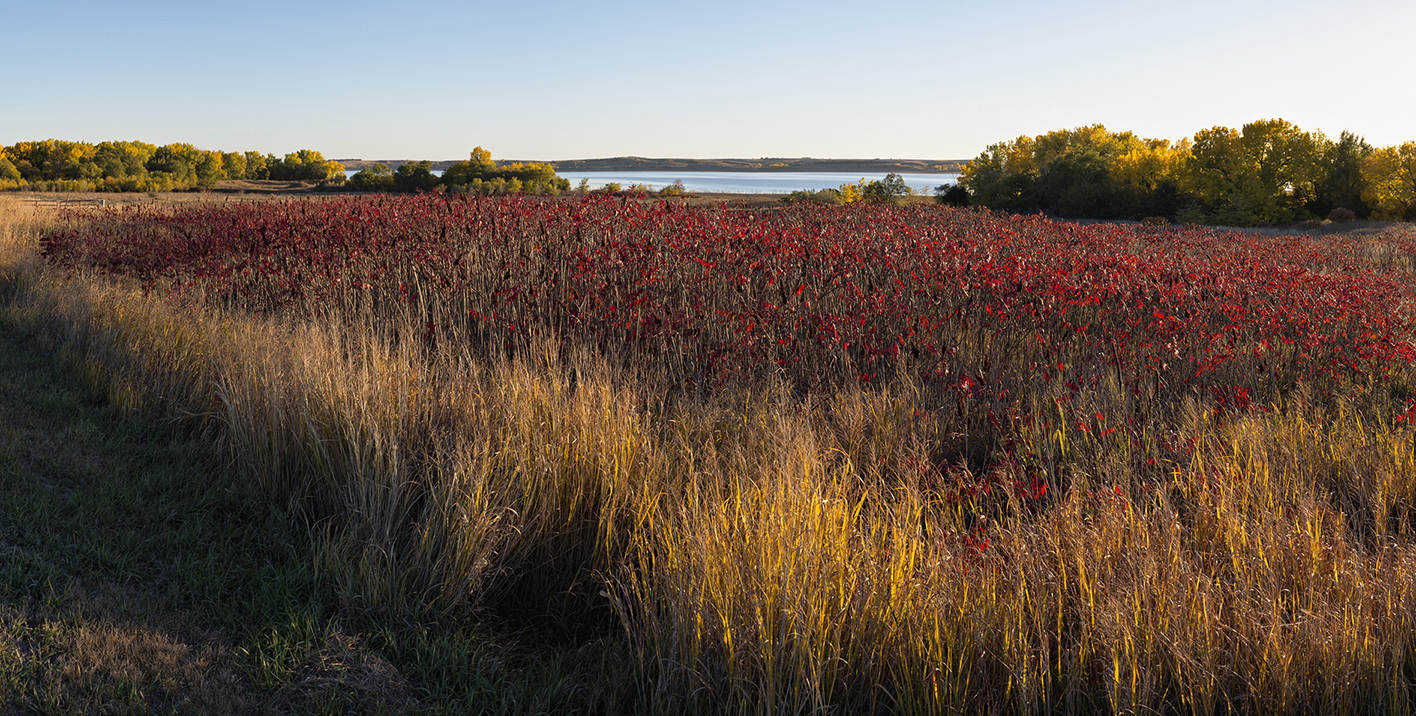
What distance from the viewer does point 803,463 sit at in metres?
3.09

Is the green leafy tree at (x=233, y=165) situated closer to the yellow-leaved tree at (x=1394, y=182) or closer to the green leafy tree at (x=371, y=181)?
the green leafy tree at (x=371, y=181)

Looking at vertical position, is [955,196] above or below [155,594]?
above

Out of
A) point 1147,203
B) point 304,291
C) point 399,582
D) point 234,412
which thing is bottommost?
point 399,582

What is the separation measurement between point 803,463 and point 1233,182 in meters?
33.5

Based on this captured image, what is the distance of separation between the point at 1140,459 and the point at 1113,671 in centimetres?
209

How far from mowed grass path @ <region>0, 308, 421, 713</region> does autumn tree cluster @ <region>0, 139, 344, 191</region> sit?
44412 millimetres

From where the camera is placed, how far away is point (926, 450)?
419 cm

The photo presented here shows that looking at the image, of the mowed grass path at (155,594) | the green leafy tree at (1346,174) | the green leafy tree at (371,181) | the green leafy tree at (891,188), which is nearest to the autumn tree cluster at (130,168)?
the green leafy tree at (371,181)

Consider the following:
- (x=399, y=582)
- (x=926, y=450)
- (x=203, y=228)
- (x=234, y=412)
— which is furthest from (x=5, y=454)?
(x=203, y=228)

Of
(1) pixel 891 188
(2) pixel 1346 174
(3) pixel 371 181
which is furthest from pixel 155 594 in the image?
(3) pixel 371 181

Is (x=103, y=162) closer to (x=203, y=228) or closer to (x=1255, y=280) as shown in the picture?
(x=203, y=228)

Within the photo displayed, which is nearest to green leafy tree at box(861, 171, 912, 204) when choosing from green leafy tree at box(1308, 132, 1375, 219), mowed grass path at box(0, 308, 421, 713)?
green leafy tree at box(1308, 132, 1375, 219)

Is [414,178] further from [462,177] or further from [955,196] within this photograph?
[955,196]

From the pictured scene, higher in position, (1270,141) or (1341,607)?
(1270,141)
